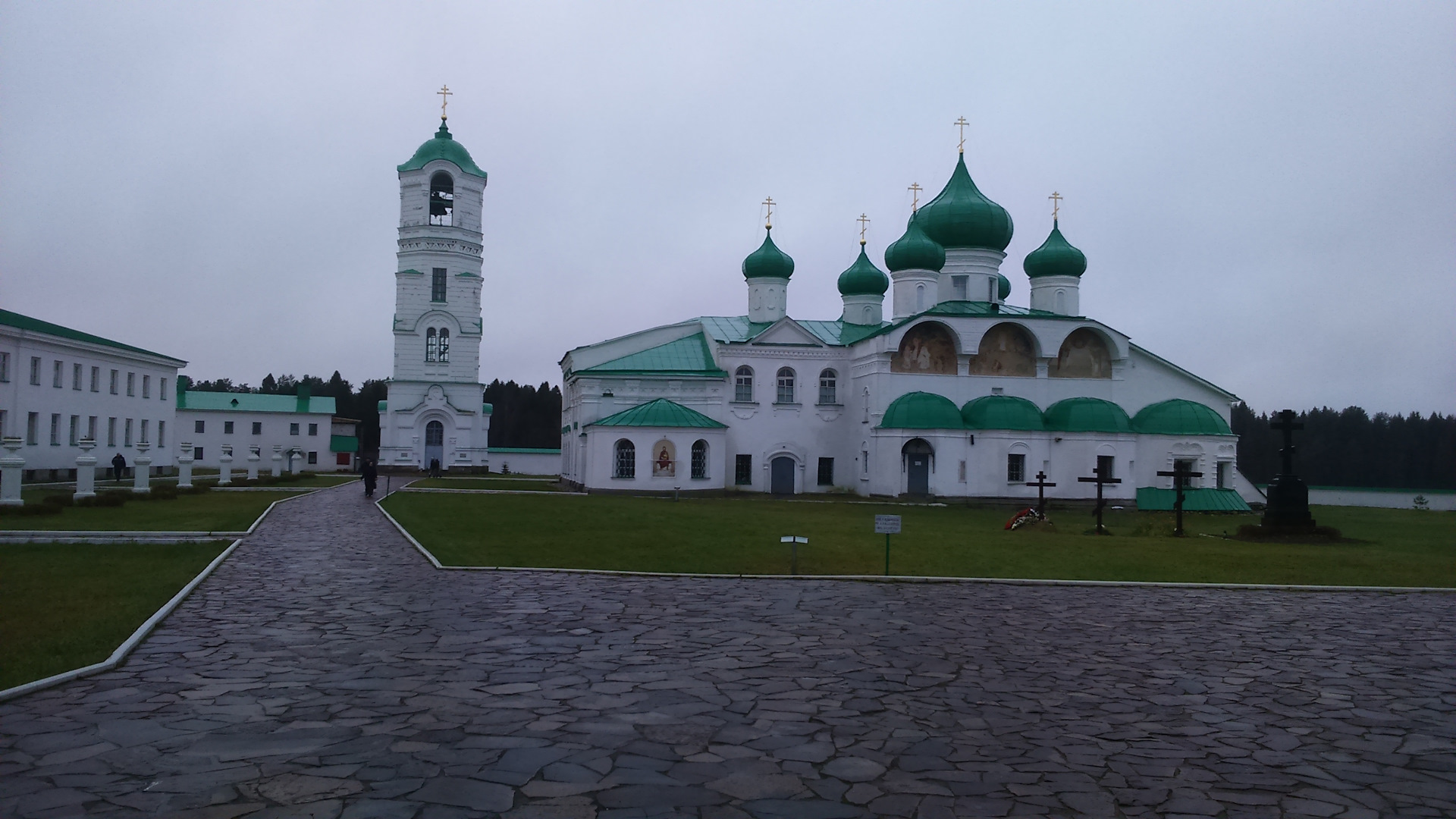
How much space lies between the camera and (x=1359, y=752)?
19.8 ft

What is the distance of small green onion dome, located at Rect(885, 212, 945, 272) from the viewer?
39.3 metres

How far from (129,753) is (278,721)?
2.83 feet

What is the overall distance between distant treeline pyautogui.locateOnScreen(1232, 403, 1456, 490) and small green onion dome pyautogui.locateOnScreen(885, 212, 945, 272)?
38.7m

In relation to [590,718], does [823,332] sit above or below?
above

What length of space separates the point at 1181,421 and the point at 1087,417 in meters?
3.97

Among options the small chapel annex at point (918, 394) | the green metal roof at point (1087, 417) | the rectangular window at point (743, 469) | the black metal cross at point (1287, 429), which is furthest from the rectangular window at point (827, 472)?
the black metal cross at point (1287, 429)

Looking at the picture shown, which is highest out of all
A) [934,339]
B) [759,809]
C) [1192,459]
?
[934,339]

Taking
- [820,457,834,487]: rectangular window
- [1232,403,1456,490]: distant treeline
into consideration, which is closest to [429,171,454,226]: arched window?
[820,457,834,487]: rectangular window

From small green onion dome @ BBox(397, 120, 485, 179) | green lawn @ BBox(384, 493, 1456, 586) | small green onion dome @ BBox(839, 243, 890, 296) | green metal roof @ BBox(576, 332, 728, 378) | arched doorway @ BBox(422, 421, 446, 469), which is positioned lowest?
green lawn @ BBox(384, 493, 1456, 586)

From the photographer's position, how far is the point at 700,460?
37188 millimetres

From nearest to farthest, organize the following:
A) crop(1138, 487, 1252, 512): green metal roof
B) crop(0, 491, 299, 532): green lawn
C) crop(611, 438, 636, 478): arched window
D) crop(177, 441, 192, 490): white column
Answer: crop(0, 491, 299, 532): green lawn
crop(177, 441, 192, 490): white column
crop(1138, 487, 1252, 512): green metal roof
crop(611, 438, 636, 478): arched window

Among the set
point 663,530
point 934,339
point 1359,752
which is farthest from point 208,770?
point 934,339

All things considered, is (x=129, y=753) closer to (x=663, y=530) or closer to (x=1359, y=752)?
(x=1359, y=752)

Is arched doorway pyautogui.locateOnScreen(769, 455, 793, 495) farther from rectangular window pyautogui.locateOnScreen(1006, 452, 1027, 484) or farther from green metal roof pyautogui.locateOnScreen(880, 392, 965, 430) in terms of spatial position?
rectangular window pyautogui.locateOnScreen(1006, 452, 1027, 484)
